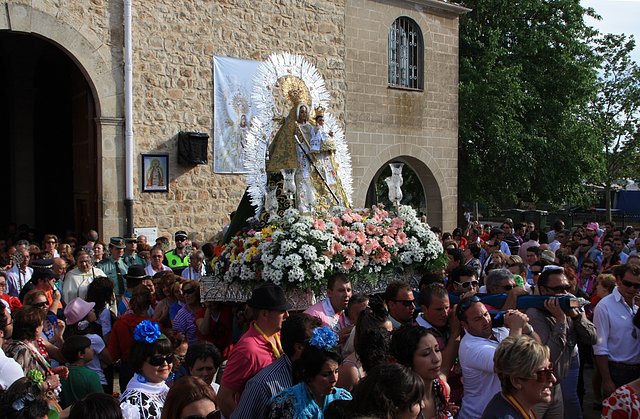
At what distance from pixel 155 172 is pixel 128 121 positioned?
116 cm

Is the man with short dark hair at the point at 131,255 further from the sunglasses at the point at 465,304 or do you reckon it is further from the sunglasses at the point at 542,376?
the sunglasses at the point at 542,376

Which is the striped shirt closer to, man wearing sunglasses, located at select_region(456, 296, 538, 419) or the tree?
man wearing sunglasses, located at select_region(456, 296, 538, 419)

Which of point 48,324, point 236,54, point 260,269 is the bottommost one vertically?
point 48,324

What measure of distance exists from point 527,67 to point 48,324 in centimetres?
1933

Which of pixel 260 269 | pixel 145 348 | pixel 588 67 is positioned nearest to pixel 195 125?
Result: pixel 260 269

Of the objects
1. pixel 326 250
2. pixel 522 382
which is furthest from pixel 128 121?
pixel 522 382

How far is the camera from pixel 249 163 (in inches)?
353

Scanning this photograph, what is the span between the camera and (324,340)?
3727mm

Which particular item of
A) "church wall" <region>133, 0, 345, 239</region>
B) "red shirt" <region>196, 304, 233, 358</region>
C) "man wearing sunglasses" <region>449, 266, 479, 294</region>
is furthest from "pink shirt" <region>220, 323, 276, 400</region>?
"church wall" <region>133, 0, 345, 239</region>

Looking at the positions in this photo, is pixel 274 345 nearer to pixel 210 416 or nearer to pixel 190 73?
pixel 210 416

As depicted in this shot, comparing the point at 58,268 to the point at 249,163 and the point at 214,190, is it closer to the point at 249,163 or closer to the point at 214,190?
the point at 249,163

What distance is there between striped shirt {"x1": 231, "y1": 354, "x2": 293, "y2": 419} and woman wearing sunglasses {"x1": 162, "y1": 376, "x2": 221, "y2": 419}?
0.75 feet

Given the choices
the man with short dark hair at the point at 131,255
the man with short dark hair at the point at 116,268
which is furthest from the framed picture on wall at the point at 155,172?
the man with short dark hair at the point at 116,268

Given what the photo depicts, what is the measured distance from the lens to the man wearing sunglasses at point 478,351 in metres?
4.46
